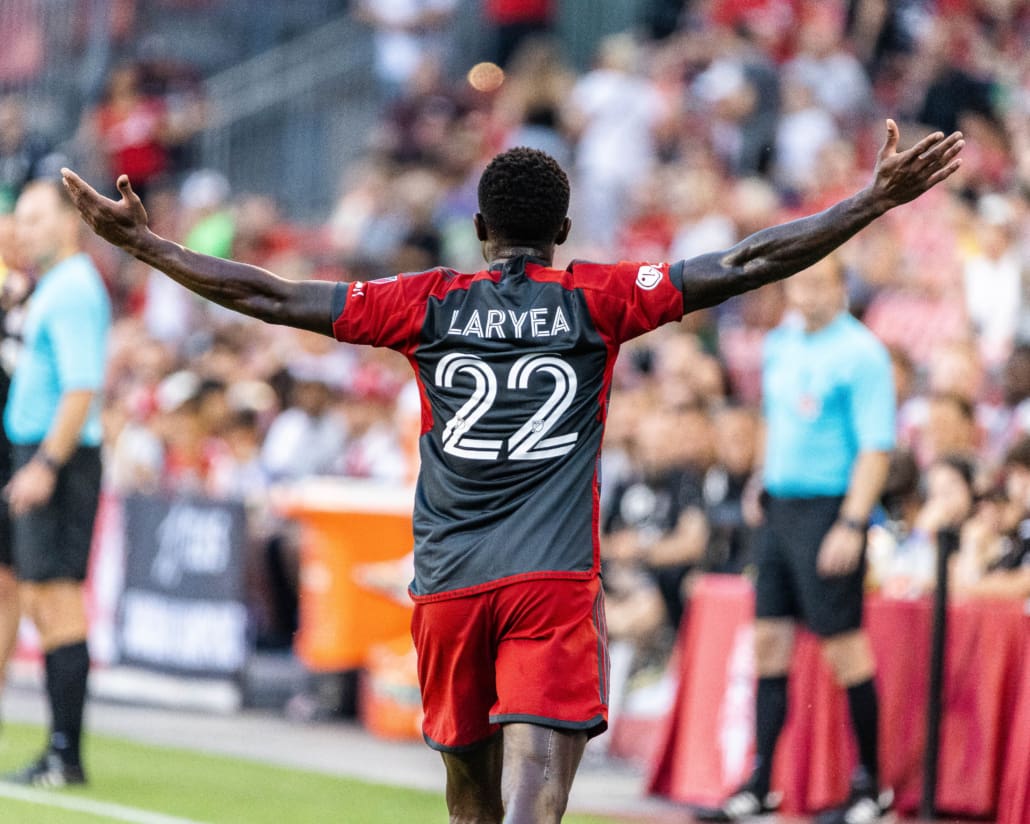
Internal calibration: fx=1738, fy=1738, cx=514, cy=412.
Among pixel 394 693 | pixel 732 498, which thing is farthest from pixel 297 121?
pixel 732 498

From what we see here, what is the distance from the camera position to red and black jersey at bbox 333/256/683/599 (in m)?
4.64

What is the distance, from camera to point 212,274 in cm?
493

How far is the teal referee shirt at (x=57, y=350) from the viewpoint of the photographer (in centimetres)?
791

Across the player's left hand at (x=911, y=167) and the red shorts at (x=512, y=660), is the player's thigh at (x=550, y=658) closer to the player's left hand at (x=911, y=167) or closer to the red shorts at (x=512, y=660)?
the red shorts at (x=512, y=660)

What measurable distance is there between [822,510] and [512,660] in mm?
3629

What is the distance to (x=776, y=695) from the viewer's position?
7.99 metres

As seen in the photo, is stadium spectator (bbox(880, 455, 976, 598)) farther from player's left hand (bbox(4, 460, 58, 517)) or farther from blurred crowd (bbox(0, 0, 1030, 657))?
player's left hand (bbox(4, 460, 58, 517))

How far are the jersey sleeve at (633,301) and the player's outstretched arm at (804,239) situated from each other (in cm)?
5

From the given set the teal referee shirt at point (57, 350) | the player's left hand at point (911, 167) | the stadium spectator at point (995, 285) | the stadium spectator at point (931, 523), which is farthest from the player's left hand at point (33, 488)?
the stadium spectator at point (995, 285)

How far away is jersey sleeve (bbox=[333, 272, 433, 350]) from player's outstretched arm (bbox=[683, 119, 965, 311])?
74 centimetres

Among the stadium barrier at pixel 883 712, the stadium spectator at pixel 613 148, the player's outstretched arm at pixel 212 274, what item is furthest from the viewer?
the stadium spectator at pixel 613 148

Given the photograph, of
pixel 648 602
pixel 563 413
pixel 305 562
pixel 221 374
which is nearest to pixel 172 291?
pixel 221 374

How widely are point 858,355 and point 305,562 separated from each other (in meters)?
5.05

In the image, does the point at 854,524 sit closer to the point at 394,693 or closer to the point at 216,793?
the point at 216,793
